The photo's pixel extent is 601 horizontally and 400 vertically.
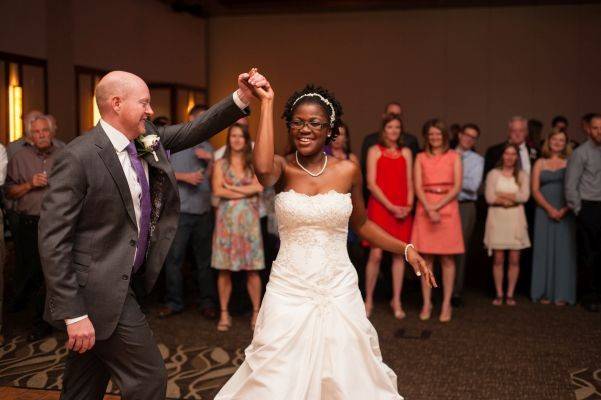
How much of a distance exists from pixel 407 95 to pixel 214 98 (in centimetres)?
355

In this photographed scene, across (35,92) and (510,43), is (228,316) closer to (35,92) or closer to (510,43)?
(35,92)

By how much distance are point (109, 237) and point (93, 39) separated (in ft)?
23.4

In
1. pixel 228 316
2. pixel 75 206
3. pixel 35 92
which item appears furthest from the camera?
pixel 35 92

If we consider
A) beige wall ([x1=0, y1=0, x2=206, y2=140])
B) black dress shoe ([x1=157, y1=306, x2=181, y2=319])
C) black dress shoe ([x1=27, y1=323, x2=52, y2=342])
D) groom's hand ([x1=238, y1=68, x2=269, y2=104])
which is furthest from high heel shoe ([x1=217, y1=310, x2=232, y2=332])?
beige wall ([x1=0, y1=0, x2=206, y2=140])

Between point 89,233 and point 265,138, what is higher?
point 265,138

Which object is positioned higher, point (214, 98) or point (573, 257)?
point (214, 98)

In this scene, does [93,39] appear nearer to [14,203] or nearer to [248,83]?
[14,203]

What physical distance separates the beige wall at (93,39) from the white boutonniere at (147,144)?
538 cm

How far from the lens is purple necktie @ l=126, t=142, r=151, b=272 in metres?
2.59

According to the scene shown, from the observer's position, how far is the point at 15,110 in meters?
7.65

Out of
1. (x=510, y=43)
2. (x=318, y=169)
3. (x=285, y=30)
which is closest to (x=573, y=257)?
(x=318, y=169)

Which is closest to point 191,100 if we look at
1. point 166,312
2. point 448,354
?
point 166,312

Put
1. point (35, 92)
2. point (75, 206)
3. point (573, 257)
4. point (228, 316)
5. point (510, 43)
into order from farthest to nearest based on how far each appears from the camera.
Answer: point (510, 43) → point (35, 92) → point (573, 257) → point (228, 316) → point (75, 206)

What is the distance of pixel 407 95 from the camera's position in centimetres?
1293
